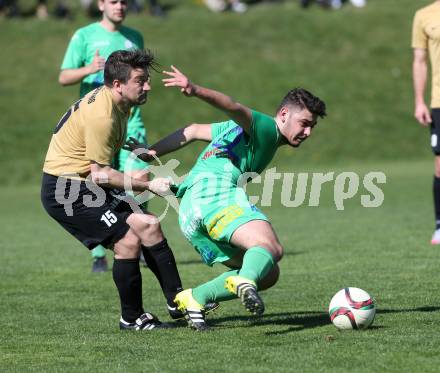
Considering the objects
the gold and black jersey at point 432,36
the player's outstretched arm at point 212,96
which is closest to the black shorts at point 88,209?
the player's outstretched arm at point 212,96

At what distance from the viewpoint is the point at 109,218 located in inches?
255

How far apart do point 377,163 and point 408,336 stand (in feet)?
61.9

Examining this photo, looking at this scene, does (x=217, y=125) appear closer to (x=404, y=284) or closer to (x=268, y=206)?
(x=404, y=284)

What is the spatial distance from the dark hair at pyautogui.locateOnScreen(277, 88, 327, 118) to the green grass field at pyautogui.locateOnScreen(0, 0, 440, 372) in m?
1.45

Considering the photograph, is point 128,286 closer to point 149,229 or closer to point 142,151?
point 149,229

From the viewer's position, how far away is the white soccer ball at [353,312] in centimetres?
607

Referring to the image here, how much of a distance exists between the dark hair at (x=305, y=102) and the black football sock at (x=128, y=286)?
1.52m

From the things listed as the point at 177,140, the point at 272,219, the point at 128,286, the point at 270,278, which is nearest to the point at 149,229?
the point at 128,286

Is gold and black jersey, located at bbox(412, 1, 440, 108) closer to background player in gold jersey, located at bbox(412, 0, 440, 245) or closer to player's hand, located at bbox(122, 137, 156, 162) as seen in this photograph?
background player in gold jersey, located at bbox(412, 0, 440, 245)

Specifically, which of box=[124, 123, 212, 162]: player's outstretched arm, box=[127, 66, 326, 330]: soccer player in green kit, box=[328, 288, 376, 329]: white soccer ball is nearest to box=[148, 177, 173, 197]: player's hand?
box=[127, 66, 326, 330]: soccer player in green kit

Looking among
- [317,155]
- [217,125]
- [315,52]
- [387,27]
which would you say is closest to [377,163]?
[317,155]

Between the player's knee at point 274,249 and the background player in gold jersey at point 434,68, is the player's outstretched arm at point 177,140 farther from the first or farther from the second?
the background player in gold jersey at point 434,68

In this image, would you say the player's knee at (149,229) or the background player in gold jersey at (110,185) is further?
the player's knee at (149,229)

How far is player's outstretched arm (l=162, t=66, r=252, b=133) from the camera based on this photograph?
5609mm
